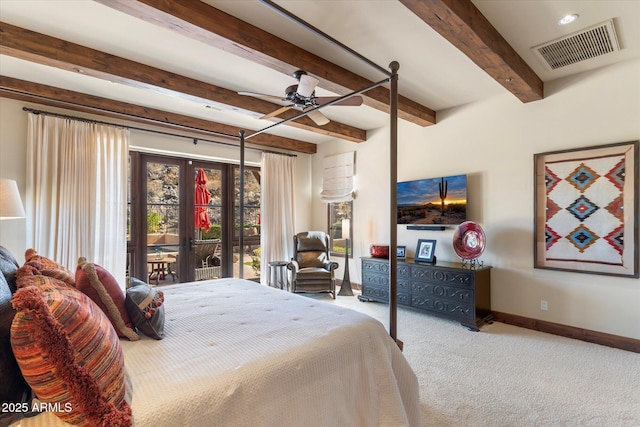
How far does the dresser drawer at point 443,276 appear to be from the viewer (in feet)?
12.1

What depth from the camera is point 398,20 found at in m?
2.42

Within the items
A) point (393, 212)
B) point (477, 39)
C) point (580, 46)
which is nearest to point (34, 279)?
point (393, 212)

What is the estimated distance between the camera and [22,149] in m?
3.59

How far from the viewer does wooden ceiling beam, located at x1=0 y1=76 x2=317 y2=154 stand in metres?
3.40

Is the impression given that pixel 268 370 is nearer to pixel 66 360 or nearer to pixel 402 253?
pixel 66 360

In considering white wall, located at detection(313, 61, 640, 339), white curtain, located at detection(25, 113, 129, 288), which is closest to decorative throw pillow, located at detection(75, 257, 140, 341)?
white curtain, located at detection(25, 113, 129, 288)

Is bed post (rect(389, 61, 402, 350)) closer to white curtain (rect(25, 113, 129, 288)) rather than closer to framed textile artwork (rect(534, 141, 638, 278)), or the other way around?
framed textile artwork (rect(534, 141, 638, 278))

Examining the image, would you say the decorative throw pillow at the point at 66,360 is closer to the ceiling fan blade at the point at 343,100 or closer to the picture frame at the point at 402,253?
the ceiling fan blade at the point at 343,100

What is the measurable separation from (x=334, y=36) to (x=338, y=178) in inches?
132

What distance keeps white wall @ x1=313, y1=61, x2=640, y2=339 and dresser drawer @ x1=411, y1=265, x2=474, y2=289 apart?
1.85 feet

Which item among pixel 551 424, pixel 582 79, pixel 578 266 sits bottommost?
pixel 551 424

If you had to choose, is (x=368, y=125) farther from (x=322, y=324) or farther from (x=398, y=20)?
(x=322, y=324)

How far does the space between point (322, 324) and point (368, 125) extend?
13.3ft

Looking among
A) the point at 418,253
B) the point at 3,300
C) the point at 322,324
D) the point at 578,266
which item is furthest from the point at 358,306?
the point at 3,300
